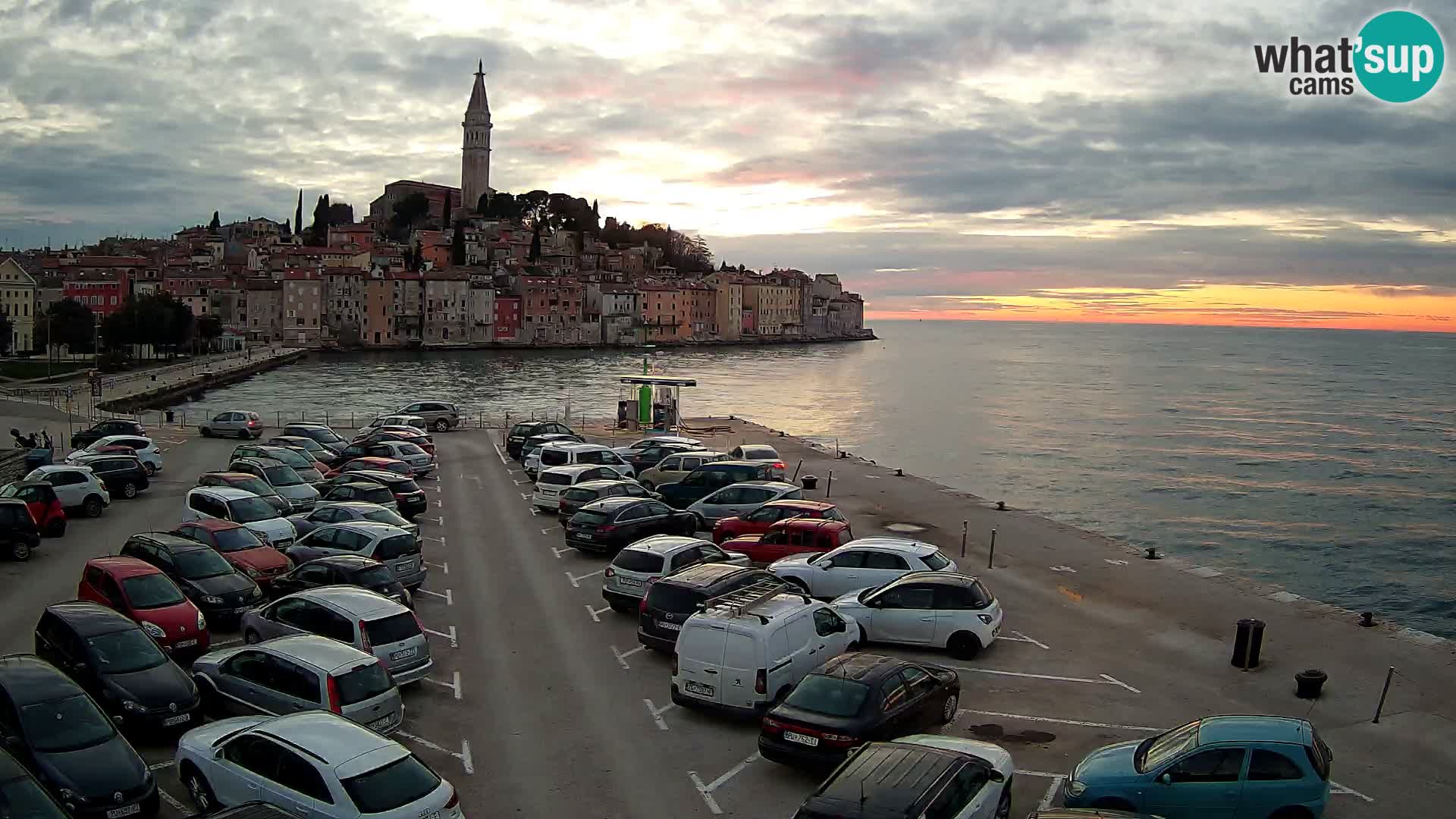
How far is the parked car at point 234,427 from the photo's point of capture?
117 feet

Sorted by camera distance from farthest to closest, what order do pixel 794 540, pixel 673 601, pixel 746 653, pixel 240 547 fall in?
pixel 794 540, pixel 240 547, pixel 673 601, pixel 746 653

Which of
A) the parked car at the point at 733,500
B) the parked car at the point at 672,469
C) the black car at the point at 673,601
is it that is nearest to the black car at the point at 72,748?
the black car at the point at 673,601

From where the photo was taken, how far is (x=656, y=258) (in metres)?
199

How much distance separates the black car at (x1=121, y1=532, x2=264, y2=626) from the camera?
44.5 feet

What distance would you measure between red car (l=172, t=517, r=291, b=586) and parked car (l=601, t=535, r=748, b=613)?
4892mm

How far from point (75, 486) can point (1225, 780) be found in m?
21.6

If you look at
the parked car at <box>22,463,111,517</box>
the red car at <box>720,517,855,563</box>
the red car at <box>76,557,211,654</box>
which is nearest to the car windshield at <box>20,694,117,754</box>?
the red car at <box>76,557,211,654</box>

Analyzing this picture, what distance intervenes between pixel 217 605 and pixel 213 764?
242 inches

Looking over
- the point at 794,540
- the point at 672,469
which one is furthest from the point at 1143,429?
the point at 794,540

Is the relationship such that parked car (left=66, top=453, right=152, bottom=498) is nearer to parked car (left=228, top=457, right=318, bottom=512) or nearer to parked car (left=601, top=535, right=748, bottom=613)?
parked car (left=228, top=457, right=318, bottom=512)

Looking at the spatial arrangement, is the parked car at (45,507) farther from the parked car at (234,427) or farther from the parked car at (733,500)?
the parked car at (234,427)

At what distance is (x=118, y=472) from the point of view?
2370 centimetres

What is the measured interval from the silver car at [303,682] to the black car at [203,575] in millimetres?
3292

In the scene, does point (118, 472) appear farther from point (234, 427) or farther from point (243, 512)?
point (234, 427)
